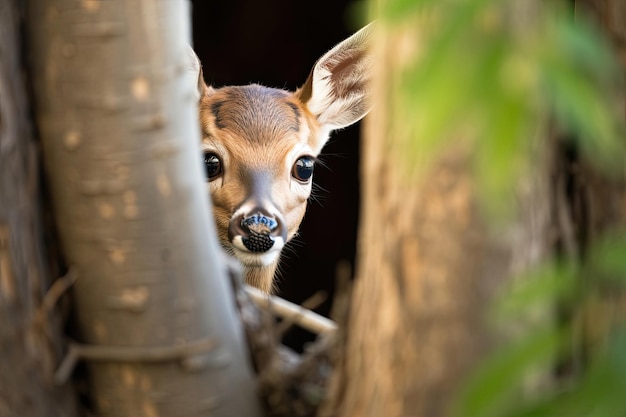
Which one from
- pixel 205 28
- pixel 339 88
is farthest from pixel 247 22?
pixel 339 88

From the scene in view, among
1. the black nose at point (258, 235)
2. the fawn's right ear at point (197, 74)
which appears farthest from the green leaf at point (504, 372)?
the fawn's right ear at point (197, 74)

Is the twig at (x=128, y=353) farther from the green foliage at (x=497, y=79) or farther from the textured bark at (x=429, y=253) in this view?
the green foliage at (x=497, y=79)

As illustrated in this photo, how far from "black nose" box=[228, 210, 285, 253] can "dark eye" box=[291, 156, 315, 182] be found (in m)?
0.41

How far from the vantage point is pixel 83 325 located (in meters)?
1.67

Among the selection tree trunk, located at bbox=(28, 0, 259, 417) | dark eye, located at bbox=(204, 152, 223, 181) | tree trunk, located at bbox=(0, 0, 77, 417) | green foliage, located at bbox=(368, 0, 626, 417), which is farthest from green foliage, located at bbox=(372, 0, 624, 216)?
dark eye, located at bbox=(204, 152, 223, 181)

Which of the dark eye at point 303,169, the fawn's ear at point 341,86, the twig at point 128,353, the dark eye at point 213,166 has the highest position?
the twig at point 128,353

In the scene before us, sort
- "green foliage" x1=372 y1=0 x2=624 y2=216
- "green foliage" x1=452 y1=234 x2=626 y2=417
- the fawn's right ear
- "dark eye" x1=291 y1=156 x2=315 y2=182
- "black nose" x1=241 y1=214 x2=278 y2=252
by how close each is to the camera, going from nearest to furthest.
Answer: "green foliage" x1=372 y1=0 x2=624 y2=216
"green foliage" x1=452 y1=234 x2=626 y2=417
"black nose" x1=241 y1=214 x2=278 y2=252
the fawn's right ear
"dark eye" x1=291 y1=156 x2=315 y2=182

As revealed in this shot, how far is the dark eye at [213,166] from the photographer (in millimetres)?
3316

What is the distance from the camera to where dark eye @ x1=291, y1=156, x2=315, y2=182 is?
134 inches

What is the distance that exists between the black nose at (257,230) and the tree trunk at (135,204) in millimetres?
1264

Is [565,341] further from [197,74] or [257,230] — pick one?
[197,74]

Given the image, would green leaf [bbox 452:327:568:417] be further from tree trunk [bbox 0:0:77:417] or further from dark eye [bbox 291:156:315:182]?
dark eye [bbox 291:156:315:182]

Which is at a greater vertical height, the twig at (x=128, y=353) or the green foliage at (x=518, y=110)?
the green foliage at (x=518, y=110)

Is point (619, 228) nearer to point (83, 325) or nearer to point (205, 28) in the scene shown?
point (83, 325)
